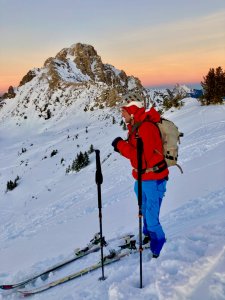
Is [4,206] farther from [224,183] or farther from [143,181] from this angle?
[143,181]

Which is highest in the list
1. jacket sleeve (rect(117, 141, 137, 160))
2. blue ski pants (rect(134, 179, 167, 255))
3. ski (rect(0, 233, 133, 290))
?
jacket sleeve (rect(117, 141, 137, 160))

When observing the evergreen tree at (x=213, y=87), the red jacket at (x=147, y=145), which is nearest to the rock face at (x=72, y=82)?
the evergreen tree at (x=213, y=87)

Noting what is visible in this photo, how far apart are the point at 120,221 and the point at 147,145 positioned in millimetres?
3824

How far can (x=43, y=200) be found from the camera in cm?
1572

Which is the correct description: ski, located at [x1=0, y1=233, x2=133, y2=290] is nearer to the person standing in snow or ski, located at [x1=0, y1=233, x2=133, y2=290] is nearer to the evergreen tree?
the person standing in snow

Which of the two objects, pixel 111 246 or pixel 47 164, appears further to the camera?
pixel 47 164

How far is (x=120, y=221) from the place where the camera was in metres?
8.50

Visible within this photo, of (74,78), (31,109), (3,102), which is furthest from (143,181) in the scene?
(3,102)

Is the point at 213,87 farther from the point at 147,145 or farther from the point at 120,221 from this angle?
the point at 147,145

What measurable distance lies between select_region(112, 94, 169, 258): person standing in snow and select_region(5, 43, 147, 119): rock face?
36.6m

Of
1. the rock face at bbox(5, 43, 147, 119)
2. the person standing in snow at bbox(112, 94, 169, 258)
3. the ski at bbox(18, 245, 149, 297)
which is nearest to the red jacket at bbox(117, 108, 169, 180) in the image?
the person standing in snow at bbox(112, 94, 169, 258)

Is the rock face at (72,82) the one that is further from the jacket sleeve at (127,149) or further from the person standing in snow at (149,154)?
the jacket sleeve at (127,149)

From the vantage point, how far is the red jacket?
5.04m

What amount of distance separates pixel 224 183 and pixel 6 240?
620 centimetres
